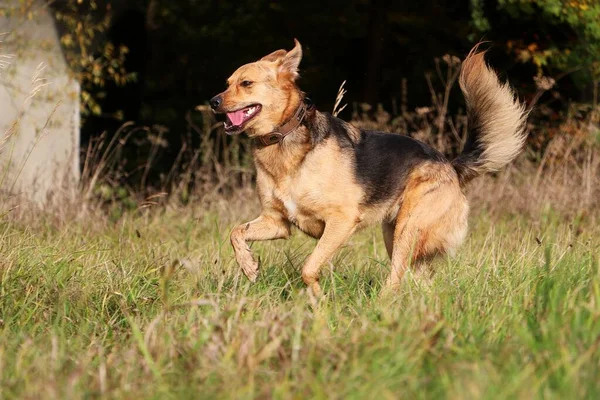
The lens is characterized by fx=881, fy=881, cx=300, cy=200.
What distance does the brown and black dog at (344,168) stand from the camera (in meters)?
5.14

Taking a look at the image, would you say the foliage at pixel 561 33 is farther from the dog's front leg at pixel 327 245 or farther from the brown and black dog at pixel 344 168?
the dog's front leg at pixel 327 245

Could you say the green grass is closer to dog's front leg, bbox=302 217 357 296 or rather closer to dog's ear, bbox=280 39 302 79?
dog's front leg, bbox=302 217 357 296

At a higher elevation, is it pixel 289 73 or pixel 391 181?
pixel 289 73

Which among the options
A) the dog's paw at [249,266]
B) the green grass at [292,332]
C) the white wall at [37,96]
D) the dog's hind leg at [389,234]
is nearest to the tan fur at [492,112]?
the dog's hind leg at [389,234]

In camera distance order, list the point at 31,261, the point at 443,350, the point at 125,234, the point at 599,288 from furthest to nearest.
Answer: the point at 125,234
the point at 31,261
the point at 599,288
the point at 443,350

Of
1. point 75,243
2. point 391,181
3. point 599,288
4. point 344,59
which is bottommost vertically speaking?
point 344,59

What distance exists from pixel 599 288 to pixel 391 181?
2166 mm

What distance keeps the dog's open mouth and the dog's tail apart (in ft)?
4.56

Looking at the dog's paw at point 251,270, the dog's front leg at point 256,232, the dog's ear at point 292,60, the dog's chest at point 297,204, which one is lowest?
the dog's paw at point 251,270

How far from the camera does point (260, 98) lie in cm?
532

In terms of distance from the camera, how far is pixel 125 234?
6.92 meters

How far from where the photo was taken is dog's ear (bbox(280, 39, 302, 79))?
17.9 ft

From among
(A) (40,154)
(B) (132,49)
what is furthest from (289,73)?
(B) (132,49)

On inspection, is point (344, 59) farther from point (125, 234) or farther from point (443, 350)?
point (443, 350)
